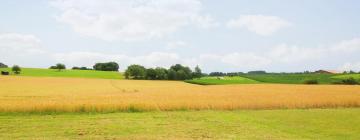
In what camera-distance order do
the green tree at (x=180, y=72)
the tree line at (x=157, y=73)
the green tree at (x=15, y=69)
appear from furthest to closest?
the green tree at (x=180, y=72) < the tree line at (x=157, y=73) < the green tree at (x=15, y=69)

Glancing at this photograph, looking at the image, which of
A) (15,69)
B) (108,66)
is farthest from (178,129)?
(108,66)

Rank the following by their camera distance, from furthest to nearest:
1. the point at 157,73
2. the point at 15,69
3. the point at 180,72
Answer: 1. the point at 180,72
2. the point at 157,73
3. the point at 15,69

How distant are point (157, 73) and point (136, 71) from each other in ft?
19.1

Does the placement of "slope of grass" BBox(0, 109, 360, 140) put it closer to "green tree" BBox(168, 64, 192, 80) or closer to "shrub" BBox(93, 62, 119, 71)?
"green tree" BBox(168, 64, 192, 80)

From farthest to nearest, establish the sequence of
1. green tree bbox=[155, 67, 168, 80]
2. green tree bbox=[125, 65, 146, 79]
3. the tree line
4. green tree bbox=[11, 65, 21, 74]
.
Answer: green tree bbox=[155, 67, 168, 80] < the tree line < green tree bbox=[125, 65, 146, 79] < green tree bbox=[11, 65, 21, 74]

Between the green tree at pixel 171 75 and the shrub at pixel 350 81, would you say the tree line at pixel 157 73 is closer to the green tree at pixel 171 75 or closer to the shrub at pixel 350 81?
the green tree at pixel 171 75

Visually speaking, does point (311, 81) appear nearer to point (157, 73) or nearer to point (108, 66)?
point (157, 73)

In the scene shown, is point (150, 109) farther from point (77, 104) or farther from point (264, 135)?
point (264, 135)

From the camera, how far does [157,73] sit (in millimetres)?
98938

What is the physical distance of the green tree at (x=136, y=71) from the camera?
96.9 m

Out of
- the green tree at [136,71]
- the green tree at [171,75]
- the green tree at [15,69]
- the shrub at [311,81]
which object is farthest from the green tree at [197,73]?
the green tree at [15,69]

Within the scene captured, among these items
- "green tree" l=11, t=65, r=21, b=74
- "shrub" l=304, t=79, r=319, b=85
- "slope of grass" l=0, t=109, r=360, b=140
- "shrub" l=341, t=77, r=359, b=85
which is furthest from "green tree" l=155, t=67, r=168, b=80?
"slope of grass" l=0, t=109, r=360, b=140

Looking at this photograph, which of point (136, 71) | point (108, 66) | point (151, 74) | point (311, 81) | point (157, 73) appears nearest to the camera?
point (311, 81)

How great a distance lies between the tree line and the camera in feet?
319
